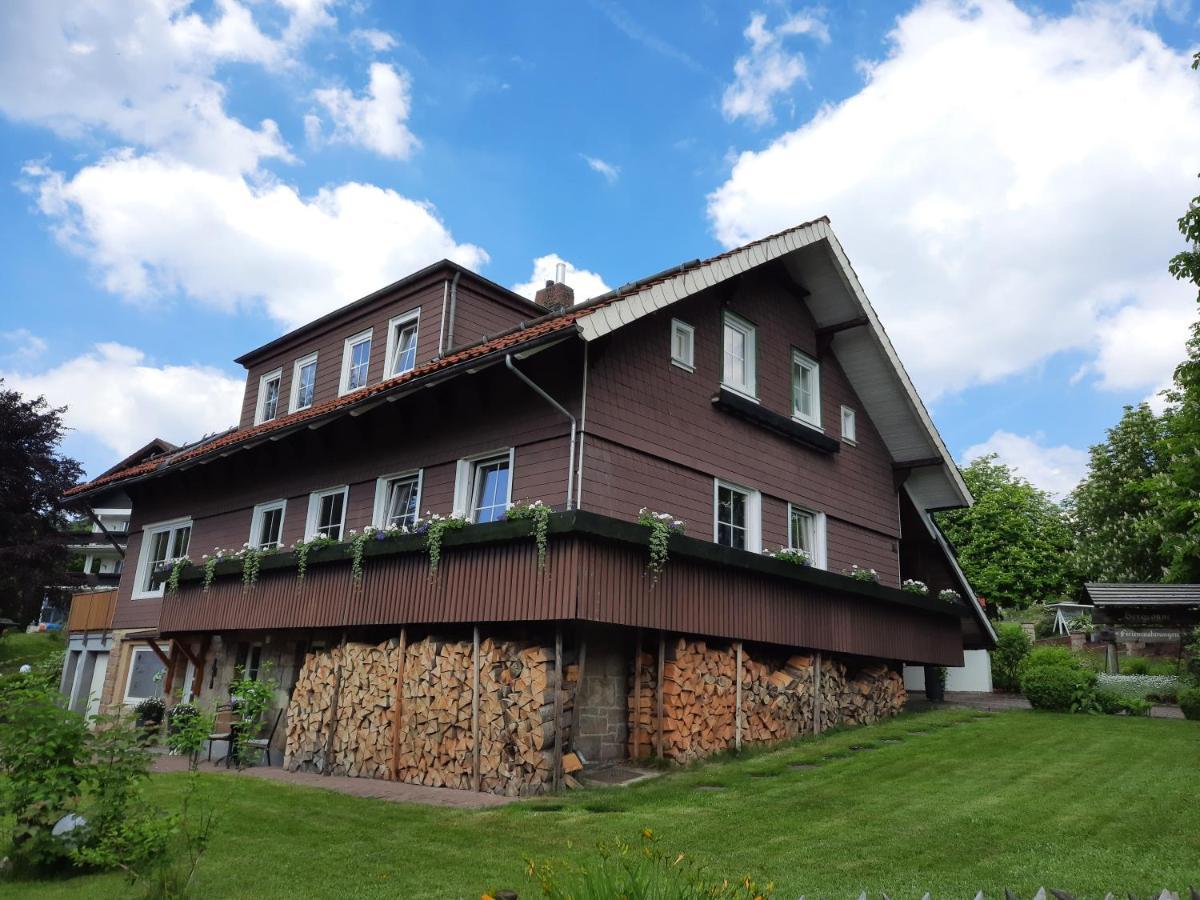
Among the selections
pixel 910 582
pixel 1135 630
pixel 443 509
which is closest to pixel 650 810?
pixel 443 509

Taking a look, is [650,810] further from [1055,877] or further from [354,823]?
[1055,877]

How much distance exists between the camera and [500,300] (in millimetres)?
18719

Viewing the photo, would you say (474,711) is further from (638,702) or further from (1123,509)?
(1123,509)

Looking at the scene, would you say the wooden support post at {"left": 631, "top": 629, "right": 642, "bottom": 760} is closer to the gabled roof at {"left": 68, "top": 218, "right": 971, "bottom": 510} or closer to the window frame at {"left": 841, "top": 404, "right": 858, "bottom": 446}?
the gabled roof at {"left": 68, "top": 218, "right": 971, "bottom": 510}

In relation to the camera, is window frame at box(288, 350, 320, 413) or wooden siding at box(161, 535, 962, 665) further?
window frame at box(288, 350, 320, 413)

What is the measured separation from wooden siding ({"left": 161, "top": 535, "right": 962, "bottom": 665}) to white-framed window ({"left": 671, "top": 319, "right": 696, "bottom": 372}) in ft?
10.8

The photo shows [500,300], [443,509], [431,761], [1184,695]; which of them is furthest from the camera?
[500,300]

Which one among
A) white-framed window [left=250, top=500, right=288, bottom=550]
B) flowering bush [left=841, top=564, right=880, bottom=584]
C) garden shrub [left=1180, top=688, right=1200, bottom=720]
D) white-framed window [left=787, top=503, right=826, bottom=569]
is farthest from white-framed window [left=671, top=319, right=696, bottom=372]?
garden shrub [left=1180, top=688, right=1200, bottom=720]

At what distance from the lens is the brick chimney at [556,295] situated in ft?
67.3

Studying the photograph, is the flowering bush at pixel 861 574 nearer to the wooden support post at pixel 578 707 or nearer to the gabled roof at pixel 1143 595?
the wooden support post at pixel 578 707

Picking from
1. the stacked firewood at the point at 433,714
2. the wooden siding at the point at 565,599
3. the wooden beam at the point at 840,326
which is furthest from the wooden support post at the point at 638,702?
the wooden beam at the point at 840,326

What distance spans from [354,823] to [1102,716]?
1427 centimetres

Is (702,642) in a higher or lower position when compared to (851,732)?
higher

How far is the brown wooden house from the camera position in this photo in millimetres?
12266
